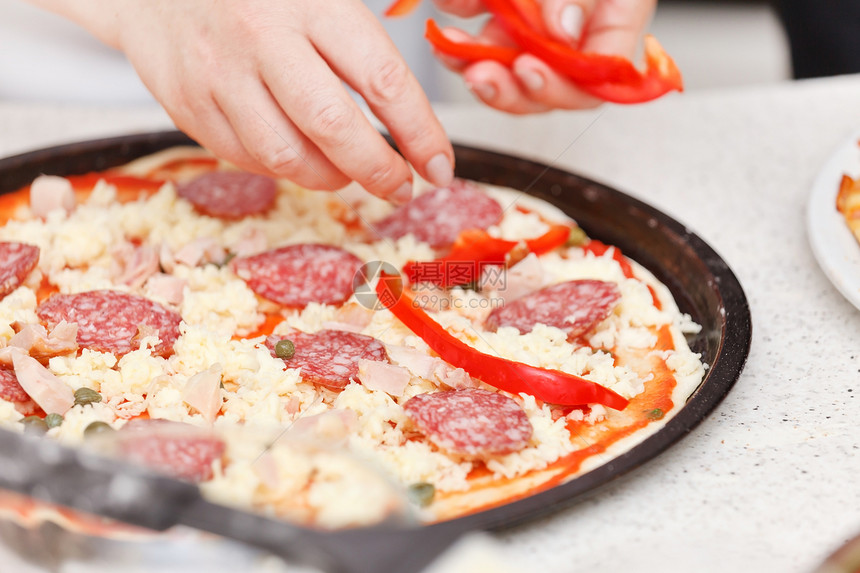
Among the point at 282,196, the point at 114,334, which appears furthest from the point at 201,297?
the point at 282,196

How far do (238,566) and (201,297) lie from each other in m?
0.75

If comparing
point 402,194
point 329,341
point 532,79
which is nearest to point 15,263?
point 329,341

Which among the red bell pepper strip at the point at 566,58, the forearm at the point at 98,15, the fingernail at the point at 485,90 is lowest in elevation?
the fingernail at the point at 485,90

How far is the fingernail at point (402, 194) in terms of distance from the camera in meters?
1.58

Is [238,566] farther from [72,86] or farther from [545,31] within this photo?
[72,86]

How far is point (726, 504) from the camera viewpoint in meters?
1.19

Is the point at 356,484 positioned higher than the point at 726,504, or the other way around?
the point at 356,484

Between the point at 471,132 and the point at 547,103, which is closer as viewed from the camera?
the point at 547,103

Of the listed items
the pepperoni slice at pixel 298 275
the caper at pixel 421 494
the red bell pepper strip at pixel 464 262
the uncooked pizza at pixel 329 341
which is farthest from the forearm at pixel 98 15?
the caper at pixel 421 494

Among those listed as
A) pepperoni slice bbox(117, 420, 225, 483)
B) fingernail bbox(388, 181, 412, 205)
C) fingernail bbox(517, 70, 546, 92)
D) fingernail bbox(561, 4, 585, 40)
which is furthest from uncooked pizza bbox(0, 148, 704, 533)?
fingernail bbox(561, 4, 585, 40)

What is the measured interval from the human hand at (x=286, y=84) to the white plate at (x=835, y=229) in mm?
742

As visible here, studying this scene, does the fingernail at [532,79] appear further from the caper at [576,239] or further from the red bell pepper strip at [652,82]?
the caper at [576,239]

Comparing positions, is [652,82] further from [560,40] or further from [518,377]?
[518,377]

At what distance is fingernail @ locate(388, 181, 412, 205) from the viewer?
1.58m
